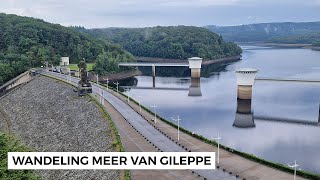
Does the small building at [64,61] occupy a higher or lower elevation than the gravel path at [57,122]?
higher

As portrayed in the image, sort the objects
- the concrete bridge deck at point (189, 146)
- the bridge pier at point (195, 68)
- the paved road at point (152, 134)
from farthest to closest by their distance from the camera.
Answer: the bridge pier at point (195, 68) → the concrete bridge deck at point (189, 146) → the paved road at point (152, 134)

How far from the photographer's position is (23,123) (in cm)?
8350

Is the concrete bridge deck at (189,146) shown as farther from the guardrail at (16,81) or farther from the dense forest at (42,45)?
the dense forest at (42,45)

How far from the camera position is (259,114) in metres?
92.2

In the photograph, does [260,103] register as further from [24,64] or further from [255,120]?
[24,64]

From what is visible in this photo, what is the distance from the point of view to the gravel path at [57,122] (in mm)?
55938

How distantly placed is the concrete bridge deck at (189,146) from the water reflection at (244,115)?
22.4 m

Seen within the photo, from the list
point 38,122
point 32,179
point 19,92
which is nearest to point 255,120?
point 38,122

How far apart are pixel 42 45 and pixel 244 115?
114m

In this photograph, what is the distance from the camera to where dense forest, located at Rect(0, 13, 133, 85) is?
511 ft

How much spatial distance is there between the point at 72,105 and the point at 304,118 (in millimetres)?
55124

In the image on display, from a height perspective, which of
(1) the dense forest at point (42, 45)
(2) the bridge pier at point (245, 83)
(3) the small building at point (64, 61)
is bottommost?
(2) the bridge pier at point (245, 83)

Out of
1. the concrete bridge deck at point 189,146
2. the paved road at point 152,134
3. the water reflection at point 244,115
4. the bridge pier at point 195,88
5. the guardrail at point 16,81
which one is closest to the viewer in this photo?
the paved road at point 152,134

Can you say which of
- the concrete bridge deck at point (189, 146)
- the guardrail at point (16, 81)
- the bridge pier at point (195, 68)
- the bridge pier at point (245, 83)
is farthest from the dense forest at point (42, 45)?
the concrete bridge deck at point (189, 146)
